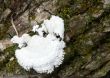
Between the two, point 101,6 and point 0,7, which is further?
point 0,7

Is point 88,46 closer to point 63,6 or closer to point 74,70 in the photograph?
point 74,70

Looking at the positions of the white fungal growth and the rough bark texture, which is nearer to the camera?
the white fungal growth

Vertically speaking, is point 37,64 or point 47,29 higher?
point 47,29

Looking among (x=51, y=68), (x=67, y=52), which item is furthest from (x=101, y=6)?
(x=51, y=68)

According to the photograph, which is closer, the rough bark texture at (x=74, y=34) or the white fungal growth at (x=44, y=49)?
the white fungal growth at (x=44, y=49)
